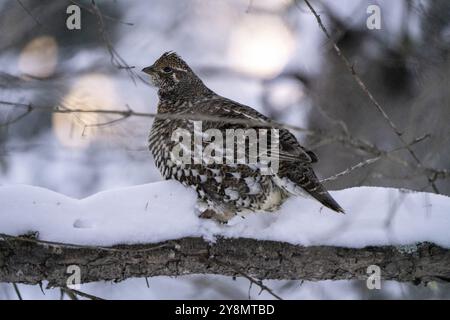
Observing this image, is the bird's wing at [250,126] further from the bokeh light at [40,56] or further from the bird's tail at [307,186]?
the bokeh light at [40,56]

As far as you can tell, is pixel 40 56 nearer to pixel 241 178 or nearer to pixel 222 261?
pixel 241 178

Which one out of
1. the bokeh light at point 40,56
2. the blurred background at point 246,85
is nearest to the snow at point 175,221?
the blurred background at point 246,85

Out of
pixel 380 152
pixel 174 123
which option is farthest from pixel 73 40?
pixel 380 152

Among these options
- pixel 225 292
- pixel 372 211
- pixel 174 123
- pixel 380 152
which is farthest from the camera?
pixel 225 292

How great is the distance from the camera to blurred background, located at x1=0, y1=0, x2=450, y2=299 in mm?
6113

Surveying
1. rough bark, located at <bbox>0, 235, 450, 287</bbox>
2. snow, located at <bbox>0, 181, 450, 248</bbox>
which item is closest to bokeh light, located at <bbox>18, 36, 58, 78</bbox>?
snow, located at <bbox>0, 181, 450, 248</bbox>

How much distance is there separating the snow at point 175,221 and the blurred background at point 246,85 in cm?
116

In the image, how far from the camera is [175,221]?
13.6 feet

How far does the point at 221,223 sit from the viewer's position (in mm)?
4332

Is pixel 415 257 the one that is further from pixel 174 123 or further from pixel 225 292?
pixel 225 292

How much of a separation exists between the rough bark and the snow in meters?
0.06

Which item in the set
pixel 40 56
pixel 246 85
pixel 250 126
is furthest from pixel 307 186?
pixel 40 56

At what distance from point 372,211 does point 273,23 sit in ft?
15.1

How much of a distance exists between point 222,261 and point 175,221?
0.40 metres
